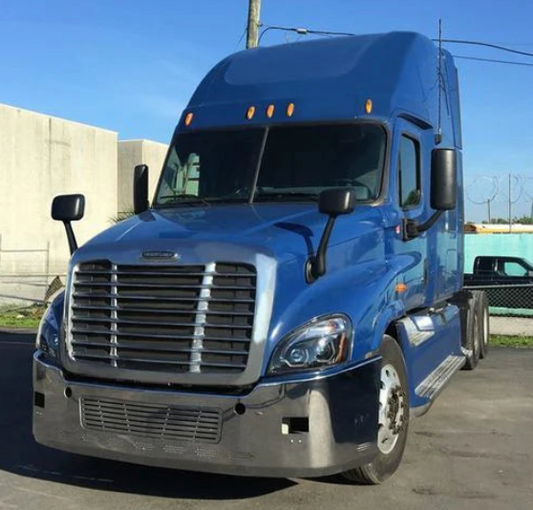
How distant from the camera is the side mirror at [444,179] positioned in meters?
5.57

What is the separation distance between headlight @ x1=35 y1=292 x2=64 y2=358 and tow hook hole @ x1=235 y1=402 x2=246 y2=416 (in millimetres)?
1436

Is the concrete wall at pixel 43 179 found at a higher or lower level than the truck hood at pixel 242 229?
higher

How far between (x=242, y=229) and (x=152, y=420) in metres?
1.34

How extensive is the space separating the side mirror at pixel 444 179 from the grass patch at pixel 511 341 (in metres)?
7.83

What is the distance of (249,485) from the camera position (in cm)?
506

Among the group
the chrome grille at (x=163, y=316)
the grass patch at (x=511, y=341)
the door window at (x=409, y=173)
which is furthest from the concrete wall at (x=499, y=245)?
the chrome grille at (x=163, y=316)

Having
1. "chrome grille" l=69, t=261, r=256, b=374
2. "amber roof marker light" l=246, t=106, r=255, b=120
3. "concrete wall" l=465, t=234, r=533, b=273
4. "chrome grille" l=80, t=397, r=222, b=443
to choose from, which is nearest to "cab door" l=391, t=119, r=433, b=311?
"amber roof marker light" l=246, t=106, r=255, b=120

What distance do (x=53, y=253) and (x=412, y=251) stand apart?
1144 inches

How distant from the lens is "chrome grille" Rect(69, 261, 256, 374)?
4.27m

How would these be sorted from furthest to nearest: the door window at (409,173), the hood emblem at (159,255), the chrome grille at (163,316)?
the door window at (409,173), the hood emblem at (159,255), the chrome grille at (163,316)

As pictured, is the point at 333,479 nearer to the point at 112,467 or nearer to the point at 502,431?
the point at 112,467

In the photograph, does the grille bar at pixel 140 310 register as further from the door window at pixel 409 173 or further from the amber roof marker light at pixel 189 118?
the amber roof marker light at pixel 189 118

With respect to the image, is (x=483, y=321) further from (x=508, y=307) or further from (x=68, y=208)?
(x=68, y=208)

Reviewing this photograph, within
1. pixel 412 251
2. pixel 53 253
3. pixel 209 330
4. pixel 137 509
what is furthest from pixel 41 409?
pixel 53 253
